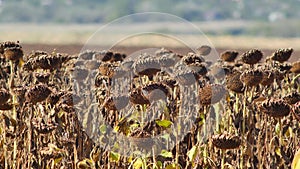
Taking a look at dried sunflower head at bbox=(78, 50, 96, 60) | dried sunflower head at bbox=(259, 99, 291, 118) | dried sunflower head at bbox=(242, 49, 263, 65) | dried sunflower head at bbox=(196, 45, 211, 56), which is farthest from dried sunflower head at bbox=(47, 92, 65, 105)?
dried sunflower head at bbox=(196, 45, 211, 56)

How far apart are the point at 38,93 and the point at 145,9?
127080 millimetres

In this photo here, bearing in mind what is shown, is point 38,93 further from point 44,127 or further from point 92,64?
point 92,64

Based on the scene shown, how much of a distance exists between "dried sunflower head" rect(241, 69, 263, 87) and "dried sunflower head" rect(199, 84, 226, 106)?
15 centimetres

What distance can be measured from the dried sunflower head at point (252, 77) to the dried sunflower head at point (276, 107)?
0.45 metres

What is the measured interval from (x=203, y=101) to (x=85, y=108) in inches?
29.4

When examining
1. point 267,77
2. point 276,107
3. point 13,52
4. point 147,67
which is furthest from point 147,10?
point 276,107

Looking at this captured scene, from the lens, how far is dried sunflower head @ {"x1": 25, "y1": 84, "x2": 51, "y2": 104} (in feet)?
14.5

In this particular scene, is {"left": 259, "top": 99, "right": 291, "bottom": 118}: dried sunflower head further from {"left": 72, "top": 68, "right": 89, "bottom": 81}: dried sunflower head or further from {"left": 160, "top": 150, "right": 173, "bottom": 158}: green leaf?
{"left": 72, "top": 68, "right": 89, "bottom": 81}: dried sunflower head

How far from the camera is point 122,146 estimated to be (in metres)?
4.64

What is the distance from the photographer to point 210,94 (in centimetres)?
471

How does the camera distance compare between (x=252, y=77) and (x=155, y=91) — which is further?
(x=252, y=77)

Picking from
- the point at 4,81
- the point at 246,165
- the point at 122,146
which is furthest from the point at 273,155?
the point at 4,81

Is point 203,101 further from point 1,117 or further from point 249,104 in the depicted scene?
point 1,117

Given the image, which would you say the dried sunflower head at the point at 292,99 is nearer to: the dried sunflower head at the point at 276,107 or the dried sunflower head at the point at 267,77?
the dried sunflower head at the point at 267,77
